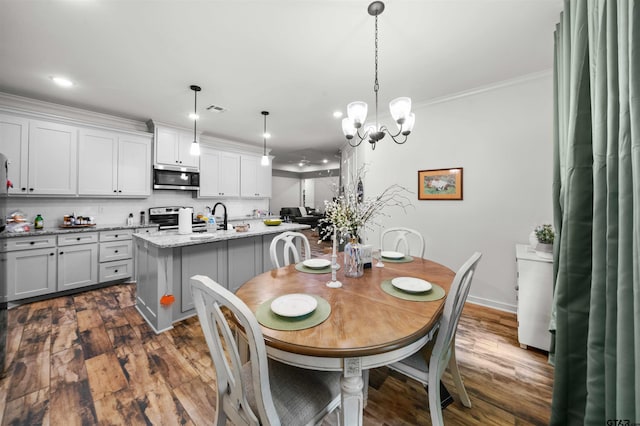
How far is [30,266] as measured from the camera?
2.95 meters

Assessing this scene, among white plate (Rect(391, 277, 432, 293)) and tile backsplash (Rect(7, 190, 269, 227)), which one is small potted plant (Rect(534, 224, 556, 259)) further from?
tile backsplash (Rect(7, 190, 269, 227))

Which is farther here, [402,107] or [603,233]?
[402,107]

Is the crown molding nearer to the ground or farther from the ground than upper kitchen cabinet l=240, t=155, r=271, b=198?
farther from the ground

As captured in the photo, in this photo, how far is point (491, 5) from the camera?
1.70 m

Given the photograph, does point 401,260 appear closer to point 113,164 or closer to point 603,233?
point 603,233

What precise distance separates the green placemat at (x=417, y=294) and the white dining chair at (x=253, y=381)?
533 mm

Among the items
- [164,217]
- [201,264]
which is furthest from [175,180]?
[201,264]

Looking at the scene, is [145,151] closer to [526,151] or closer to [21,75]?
[21,75]

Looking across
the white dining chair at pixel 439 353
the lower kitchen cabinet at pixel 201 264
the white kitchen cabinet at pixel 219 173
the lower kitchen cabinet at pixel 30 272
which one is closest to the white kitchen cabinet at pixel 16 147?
the lower kitchen cabinet at pixel 30 272

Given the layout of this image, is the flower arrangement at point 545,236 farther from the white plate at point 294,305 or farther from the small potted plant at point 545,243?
the white plate at point 294,305

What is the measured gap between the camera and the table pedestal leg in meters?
0.94

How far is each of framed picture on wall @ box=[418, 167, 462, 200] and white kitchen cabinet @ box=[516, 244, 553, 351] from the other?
45.9 inches

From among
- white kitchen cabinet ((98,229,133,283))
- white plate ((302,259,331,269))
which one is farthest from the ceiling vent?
white plate ((302,259,331,269))

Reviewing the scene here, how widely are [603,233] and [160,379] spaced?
8.65ft
